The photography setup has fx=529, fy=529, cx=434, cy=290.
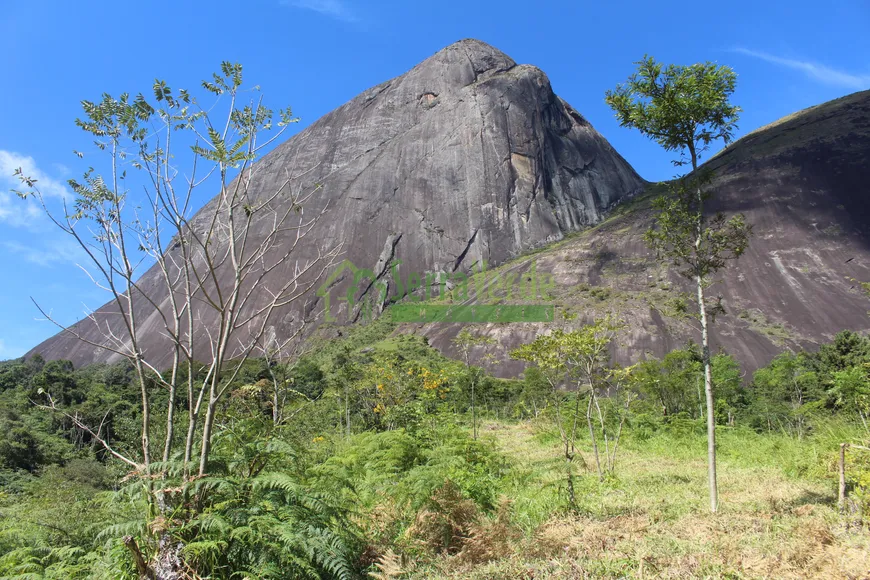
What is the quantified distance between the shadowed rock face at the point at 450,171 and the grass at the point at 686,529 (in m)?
62.6

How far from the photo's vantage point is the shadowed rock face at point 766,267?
1622 inches

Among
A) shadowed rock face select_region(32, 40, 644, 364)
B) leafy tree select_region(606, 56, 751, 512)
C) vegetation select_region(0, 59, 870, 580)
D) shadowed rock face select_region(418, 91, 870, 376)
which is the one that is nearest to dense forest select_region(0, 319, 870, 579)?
vegetation select_region(0, 59, 870, 580)

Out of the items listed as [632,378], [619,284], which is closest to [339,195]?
[619,284]

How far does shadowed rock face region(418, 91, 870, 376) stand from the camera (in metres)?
41.2

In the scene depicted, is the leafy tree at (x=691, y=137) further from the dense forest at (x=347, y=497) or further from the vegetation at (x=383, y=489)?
the dense forest at (x=347, y=497)

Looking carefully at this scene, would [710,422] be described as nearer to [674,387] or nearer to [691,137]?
[691,137]

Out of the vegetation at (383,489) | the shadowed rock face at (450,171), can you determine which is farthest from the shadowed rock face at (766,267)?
the vegetation at (383,489)

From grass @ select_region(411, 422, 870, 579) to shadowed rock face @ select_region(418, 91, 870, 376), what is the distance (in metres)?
26.7

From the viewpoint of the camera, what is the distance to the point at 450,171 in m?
83.2

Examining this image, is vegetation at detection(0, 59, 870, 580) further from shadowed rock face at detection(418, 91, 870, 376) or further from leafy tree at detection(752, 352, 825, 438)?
shadowed rock face at detection(418, 91, 870, 376)

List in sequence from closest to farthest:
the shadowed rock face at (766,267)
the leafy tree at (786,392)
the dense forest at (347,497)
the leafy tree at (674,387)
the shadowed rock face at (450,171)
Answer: the dense forest at (347,497)
the leafy tree at (786,392)
the leafy tree at (674,387)
the shadowed rock face at (766,267)
the shadowed rock face at (450,171)

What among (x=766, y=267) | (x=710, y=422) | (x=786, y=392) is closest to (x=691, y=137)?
(x=710, y=422)

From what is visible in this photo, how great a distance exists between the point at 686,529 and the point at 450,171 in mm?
80759

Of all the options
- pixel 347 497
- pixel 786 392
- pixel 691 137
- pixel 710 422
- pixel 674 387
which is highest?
pixel 691 137
